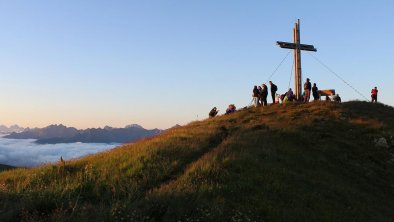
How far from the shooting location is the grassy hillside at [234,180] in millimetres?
10828

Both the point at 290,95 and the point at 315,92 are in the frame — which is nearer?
the point at 315,92

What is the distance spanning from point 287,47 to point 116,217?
102 ft

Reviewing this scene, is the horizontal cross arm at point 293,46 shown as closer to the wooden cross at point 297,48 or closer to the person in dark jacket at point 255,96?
the wooden cross at point 297,48

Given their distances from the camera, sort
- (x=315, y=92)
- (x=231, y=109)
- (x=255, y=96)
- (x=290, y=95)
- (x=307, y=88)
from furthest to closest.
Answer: (x=255, y=96)
(x=231, y=109)
(x=290, y=95)
(x=315, y=92)
(x=307, y=88)

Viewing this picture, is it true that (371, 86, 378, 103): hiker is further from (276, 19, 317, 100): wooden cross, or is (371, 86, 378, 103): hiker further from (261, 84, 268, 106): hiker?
(261, 84, 268, 106): hiker

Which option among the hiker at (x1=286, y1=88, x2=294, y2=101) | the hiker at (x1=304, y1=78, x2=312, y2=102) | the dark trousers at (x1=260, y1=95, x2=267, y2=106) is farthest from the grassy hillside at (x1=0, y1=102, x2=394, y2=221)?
the hiker at (x1=286, y1=88, x2=294, y2=101)

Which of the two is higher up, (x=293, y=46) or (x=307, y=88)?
(x=293, y=46)

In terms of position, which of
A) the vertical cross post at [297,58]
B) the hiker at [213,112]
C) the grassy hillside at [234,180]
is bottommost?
the grassy hillside at [234,180]

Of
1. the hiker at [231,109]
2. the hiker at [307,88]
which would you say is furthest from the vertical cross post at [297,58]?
the hiker at [231,109]

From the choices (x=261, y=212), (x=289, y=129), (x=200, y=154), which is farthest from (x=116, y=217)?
(x=289, y=129)

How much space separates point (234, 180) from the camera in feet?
48.8

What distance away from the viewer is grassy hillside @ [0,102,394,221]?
10828 millimetres

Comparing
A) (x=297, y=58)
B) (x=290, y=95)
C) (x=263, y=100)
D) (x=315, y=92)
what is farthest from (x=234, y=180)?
(x=315, y=92)

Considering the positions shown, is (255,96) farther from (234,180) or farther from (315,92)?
(234,180)
